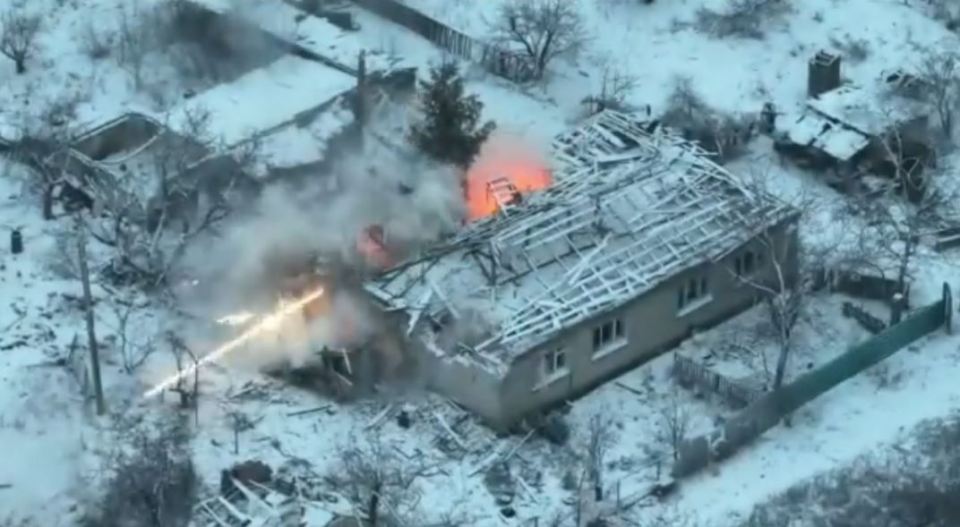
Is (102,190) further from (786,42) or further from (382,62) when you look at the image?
(786,42)

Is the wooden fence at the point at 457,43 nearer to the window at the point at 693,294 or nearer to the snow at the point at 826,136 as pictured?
the snow at the point at 826,136

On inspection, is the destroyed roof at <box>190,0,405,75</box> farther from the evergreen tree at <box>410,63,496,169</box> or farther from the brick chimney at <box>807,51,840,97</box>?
the brick chimney at <box>807,51,840,97</box>

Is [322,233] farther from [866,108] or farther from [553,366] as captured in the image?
[866,108]

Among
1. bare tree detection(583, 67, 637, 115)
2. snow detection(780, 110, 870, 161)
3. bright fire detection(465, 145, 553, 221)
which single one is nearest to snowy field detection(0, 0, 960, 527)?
bare tree detection(583, 67, 637, 115)

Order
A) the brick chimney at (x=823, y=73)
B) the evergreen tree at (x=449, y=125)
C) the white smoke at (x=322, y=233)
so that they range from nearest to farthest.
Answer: the white smoke at (x=322, y=233)
the evergreen tree at (x=449, y=125)
the brick chimney at (x=823, y=73)

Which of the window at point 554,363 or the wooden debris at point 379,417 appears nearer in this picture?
the wooden debris at point 379,417

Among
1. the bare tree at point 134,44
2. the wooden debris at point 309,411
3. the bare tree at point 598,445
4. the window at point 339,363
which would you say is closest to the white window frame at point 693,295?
the bare tree at point 598,445
